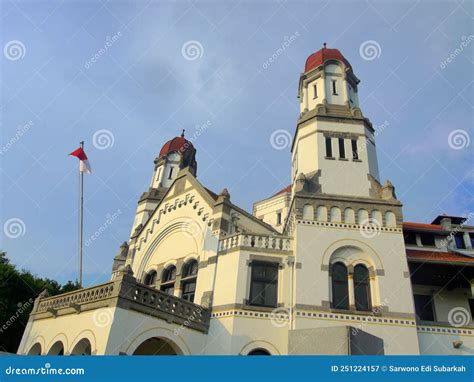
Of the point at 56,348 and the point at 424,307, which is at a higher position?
the point at 424,307

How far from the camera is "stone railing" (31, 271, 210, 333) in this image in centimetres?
1581

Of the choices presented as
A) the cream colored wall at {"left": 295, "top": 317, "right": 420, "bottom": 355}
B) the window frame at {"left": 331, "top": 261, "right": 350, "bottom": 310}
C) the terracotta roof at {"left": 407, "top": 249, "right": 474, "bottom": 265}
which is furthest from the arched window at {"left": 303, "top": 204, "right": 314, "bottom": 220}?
the terracotta roof at {"left": 407, "top": 249, "right": 474, "bottom": 265}

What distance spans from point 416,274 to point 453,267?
188cm

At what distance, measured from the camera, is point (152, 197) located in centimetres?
3222

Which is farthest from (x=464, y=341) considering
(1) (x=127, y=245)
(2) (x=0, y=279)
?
(2) (x=0, y=279)

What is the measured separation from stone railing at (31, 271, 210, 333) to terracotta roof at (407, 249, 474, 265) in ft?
38.2

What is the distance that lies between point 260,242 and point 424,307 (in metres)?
9.96

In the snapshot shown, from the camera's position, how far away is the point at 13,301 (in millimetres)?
30469

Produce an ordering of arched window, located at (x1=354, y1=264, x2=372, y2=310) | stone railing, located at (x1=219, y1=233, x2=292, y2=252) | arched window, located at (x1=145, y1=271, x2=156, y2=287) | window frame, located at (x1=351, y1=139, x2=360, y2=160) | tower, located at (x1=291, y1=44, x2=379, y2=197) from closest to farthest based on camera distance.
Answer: arched window, located at (x1=354, y1=264, x2=372, y2=310) → stone railing, located at (x1=219, y1=233, x2=292, y2=252) → tower, located at (x1=291, y1=44, x2=379, y2=197) → window frame, located at (x1=351, y1=139, x2=360, y2=160) → arched window, located at (x1=145, y1=271, x2=156, y2=287)

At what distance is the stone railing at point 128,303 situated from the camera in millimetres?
15812

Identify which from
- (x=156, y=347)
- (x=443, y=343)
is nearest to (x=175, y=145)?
(x=156, y=347)

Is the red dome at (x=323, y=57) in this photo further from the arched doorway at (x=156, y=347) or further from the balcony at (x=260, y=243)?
the arched doorway at (x=156, y=347)

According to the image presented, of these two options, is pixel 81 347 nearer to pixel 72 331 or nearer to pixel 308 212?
pixel 72 331

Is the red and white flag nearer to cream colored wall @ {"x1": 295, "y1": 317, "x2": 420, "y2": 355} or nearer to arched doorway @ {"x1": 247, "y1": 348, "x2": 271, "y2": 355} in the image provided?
arched doorway @ {"x1": 247, "y1": 348, "x2": 271, "y2": 355}
